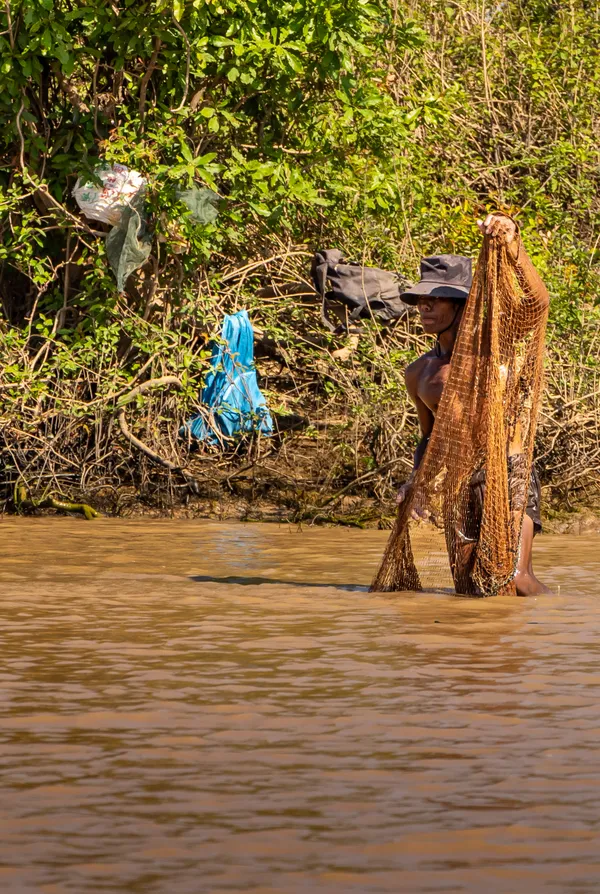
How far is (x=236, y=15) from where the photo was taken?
9.84 metres

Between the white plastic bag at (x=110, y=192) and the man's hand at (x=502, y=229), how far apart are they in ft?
13.4

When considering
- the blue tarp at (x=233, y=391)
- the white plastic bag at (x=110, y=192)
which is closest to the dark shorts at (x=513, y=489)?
the blue tarp at (x=233, y=391)

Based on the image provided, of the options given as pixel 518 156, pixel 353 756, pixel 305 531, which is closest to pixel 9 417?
pixel 305 531

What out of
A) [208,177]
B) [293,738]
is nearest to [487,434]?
[293,738]

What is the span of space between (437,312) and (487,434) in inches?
24.9

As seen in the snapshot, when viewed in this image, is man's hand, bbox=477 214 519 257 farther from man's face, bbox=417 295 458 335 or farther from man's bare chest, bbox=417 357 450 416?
man's bare chest, bbox=417 357 450 416

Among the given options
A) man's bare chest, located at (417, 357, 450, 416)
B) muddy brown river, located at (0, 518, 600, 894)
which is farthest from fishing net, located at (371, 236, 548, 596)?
muddy brown river, located at (0, 518, 600, 894)

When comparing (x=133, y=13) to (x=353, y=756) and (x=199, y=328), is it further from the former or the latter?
(x=353, y=756)

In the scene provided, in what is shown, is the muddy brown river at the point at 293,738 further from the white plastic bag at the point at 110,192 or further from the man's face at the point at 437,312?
the white plastic bag at the point at 110,192

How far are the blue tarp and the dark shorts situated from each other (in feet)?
13.2

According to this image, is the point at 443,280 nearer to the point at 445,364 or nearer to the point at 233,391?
the point at 445,364

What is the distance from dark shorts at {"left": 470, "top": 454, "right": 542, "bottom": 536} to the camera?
6.80 metres

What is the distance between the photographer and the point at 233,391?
10859 millimetres

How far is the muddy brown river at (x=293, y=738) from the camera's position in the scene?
331 cm
